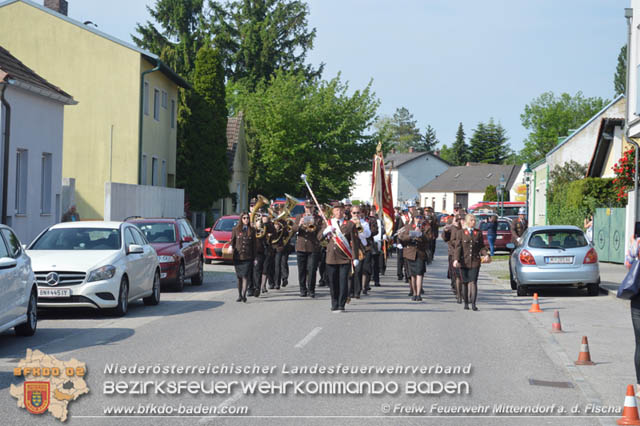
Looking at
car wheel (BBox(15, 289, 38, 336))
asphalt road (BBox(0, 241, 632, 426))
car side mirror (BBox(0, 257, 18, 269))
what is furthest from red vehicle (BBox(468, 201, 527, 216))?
car side mirror (BBox(0, 257, 18, 269))

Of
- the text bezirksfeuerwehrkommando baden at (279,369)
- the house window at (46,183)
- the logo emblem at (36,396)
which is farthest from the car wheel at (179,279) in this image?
the logo emblem at (36,396)

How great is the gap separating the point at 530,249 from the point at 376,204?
464 centimetres

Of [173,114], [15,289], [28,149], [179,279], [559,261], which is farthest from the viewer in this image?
[173,114]

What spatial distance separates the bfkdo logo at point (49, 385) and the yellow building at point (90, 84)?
23.4m

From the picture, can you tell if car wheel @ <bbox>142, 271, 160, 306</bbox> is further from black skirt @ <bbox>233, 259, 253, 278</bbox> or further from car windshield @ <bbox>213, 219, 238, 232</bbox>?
car windshield @ <bbox>213, 219, 238, 232</bbox>

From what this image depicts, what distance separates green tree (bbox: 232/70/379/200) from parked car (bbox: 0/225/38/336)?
1382 inches

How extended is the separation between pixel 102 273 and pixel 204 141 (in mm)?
27367

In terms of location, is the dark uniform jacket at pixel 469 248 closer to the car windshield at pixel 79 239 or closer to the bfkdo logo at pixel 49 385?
the car windshield at pixel 79 239

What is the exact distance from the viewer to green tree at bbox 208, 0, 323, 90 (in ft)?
205

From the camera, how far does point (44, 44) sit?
105ft

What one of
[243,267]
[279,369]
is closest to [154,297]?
[243,267]

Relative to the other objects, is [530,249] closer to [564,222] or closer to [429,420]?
[429,420]

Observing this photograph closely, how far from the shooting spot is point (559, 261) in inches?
683

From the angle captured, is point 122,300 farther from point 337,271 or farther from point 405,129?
point 405,129
